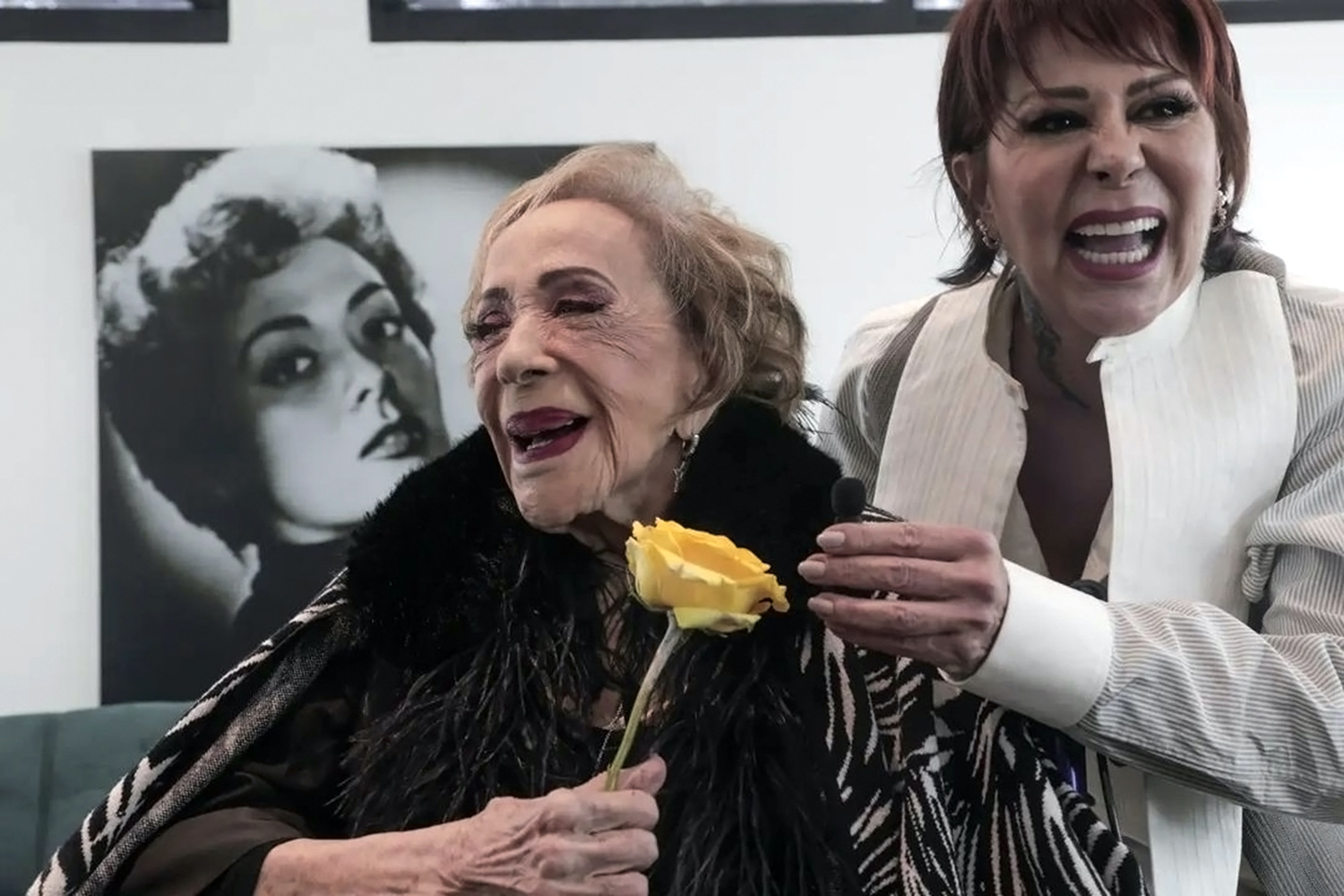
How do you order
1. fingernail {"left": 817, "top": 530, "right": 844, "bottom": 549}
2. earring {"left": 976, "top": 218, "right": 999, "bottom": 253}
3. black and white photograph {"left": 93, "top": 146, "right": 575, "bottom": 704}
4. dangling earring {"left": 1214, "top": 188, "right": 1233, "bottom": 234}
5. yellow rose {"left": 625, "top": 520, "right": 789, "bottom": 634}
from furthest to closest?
black and white photograph {"left": 93, "top": 146, "right": 575, "bottom": 704} → earring {"left": 976, "top": 218, "right": 999, "bottom": 253} → dangling earring {"left": 1214, "top": 188, "right": 1233, "bottom": 234} → fingernail {"left": 817, "top": 530, "right": 844, "bottom": 549} → yellow rose {"left": 625, "top": 520, "right": 789, "bottom": 634}

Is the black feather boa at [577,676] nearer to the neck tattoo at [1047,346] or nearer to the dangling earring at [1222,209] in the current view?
the neck tattoo at [1047,346]

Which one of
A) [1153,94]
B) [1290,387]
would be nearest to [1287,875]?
[1290,387]

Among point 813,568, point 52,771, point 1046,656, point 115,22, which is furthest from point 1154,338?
point 115,22

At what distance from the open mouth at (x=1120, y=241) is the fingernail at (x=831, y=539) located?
0.45 metres

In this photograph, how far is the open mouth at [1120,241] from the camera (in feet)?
3.90

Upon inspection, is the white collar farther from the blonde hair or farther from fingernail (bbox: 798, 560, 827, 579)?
fingernail (bbox: 798, 560, 827, 579)

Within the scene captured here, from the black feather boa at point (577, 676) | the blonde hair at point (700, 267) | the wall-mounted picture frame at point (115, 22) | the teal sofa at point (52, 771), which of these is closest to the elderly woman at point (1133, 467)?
the black feather boa at point (577, 676)

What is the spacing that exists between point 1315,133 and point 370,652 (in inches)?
101

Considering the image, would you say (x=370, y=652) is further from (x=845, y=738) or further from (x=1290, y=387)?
(x=1290, y=387)

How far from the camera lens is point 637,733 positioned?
3.58ft

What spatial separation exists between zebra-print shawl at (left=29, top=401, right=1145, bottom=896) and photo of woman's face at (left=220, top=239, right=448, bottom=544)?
1.57 m

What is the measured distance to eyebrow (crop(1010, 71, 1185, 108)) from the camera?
1175 mm

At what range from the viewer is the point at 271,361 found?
276 centimetres

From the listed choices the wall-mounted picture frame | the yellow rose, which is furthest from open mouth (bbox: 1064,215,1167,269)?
the wall-mounted picture frame
